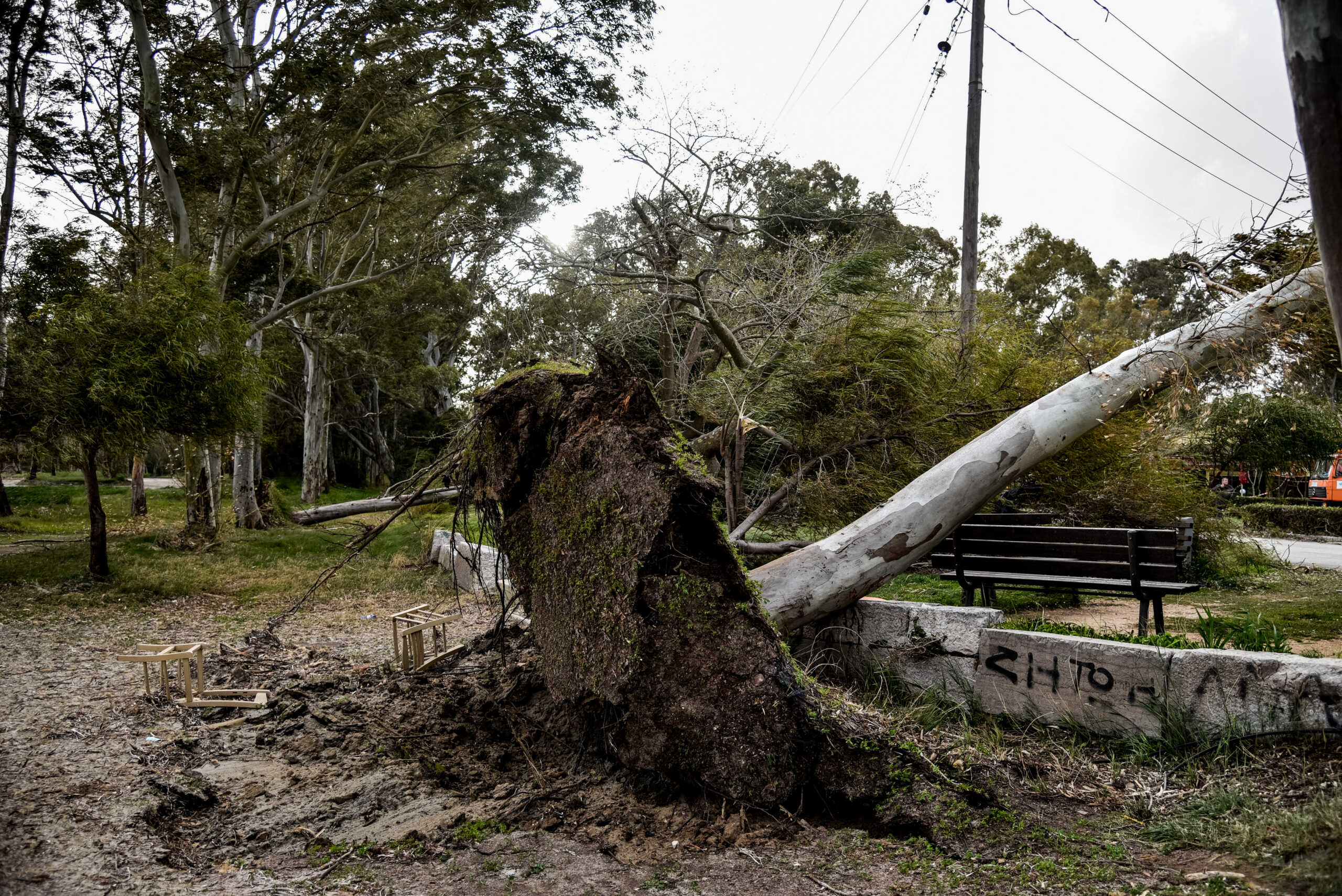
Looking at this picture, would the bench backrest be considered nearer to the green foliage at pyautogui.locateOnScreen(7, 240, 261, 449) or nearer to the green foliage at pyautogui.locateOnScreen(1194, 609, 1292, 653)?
the green foliage at pyautogui.locateOnScreen(1194, 609, 1292, 653)

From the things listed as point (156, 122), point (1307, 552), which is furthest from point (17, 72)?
point (1307, 552)

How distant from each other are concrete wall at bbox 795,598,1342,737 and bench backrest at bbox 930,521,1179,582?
64.8 inches

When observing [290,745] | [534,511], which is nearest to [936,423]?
[534,511]

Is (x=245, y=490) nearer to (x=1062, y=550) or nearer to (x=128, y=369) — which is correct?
(x=128, y=369)

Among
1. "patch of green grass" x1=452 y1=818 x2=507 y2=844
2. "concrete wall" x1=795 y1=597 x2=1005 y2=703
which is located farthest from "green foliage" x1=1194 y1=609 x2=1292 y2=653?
"patch of green grass" x1=452 y1=818 x2=507 y2=844

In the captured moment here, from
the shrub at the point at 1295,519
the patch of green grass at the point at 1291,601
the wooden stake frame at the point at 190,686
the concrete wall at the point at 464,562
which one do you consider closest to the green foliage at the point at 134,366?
the concrete wall at the point at 464,562

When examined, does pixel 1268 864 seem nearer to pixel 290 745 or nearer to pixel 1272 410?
pixel 290 745

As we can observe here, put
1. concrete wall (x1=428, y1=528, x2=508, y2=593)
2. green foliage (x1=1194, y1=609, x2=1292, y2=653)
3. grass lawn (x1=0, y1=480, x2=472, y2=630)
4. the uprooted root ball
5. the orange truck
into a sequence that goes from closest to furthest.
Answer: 1. the uprooted root ball
2. green foliage (x1=1194, y1=609, x2=1292, y2=653)
3. concrete wall (x1=428, y1=528, x2=508, y2=593)
4. grass lawn (x1=0, y1=480, x2=472, y2=630)
5. the orange truck

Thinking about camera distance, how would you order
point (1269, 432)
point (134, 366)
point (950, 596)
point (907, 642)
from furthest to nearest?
point (1269, 432) < point (134, 366) < point (950, 596) < point (907, 642)

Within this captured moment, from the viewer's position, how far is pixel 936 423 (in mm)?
7742

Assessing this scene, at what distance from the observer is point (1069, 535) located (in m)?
6.42

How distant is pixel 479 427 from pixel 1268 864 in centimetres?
436

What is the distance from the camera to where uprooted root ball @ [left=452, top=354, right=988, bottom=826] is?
3.74 m

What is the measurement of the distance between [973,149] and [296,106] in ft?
38.1
